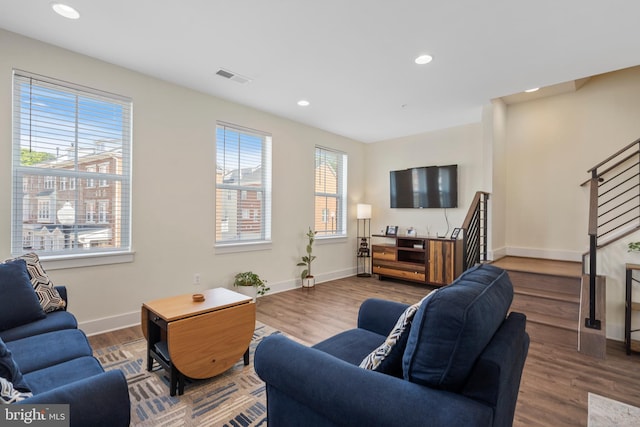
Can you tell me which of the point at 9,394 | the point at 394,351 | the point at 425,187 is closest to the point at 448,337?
the point at 394,351

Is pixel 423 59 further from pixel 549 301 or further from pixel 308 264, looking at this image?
pixel 308 264

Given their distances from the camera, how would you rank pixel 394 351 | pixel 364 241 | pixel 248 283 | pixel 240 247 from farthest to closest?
pixel 364 241 → pixel 240 247 → pixel 248 283 → pixel 394 351

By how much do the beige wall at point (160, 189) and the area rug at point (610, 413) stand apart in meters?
3.66

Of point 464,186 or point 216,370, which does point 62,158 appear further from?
point 464,186

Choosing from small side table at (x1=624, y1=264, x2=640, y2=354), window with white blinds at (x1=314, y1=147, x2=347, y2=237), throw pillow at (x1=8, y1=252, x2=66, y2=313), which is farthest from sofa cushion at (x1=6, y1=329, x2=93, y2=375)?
small side table at (x1=624, y1=264, x2=640, y2=354)

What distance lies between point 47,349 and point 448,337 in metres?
2.06

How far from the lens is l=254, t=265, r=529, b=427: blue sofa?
926mm

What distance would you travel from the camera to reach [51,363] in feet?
5.04

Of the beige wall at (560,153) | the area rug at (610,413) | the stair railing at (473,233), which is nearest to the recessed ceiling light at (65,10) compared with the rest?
the stair railing at (473,233)

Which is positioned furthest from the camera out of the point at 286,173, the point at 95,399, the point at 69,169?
the point at 286,173

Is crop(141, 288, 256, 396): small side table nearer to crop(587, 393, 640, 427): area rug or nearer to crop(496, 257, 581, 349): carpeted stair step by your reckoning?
crop(587, 393, 640, 427): area rug

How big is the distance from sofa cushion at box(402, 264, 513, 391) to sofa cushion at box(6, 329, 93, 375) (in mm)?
1770

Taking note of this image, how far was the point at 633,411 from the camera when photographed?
1.88 m

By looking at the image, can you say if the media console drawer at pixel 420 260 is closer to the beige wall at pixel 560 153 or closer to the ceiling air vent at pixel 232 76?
the beige wall at pixel 560 153
